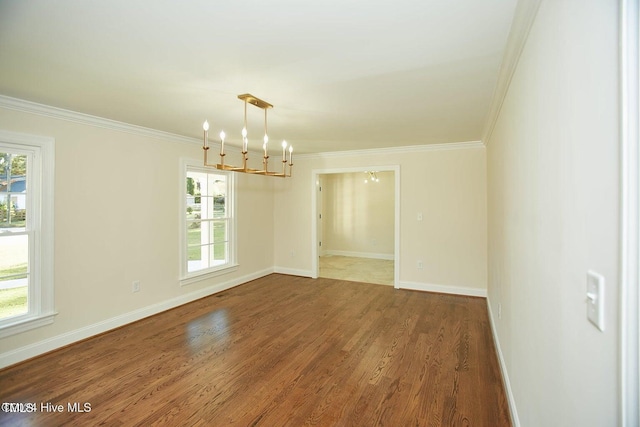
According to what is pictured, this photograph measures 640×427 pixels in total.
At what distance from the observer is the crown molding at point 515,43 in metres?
1.45

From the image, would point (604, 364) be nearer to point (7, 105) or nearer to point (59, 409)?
point (59, 409)

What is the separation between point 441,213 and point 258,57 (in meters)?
3.88

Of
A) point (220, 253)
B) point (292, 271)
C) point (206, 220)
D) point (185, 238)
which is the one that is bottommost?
point (292, 271)

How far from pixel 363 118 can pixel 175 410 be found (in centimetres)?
311

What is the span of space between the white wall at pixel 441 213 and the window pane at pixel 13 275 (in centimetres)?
439

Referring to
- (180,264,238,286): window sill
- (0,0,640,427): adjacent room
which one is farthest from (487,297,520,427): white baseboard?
(180,264,238,286): window sill

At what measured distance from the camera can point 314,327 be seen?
12.0 ft

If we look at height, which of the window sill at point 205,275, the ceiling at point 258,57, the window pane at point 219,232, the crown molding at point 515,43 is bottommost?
the window sill at point 205,275

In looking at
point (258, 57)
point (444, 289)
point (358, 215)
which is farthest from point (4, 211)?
point (358, 215)

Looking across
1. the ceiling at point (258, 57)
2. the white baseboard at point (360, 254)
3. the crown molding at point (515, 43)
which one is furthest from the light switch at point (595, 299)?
the white baseboard at point (360, 254)

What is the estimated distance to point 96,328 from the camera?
3.44 m

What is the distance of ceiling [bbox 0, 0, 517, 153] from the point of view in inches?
61.6

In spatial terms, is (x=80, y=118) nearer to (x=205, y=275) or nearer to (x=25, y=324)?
(x=25, y=324)

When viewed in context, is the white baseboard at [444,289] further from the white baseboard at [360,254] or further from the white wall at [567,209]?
the white wall at [567,209]
